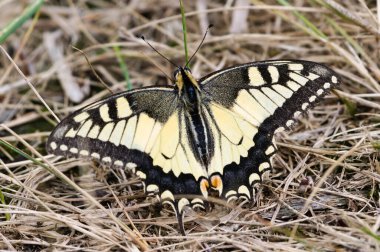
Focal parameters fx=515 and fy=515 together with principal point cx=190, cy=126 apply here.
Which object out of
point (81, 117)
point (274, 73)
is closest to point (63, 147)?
point (81, 117)

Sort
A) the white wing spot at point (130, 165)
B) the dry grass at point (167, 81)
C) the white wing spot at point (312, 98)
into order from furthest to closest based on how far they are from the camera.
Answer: the white wing spot at point (312, 98)
the white wing spot at point (130, 165)
the dry grass at point (167, 81)

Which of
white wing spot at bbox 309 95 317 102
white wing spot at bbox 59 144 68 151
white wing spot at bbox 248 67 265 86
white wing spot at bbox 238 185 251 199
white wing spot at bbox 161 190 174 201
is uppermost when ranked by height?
white wing spot at bbox 248 67 265 86

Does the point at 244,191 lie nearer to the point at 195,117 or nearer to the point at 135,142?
the point at 195,117

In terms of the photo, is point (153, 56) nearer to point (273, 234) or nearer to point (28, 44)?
point (28, 44)

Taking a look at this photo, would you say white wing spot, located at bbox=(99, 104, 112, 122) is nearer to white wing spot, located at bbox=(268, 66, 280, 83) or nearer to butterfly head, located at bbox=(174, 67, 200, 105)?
butterfly head, located at bbox=(174, 67, 200, 105)

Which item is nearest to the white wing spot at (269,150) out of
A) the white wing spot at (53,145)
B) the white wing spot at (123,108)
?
the white wing spot at (123,108)

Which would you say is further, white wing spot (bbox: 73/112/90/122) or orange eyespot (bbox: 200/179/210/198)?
white wing spot (bbox: 73/112/90/122)

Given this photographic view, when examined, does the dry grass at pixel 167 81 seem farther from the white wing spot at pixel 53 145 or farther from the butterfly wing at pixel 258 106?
the butterfly wing at pixel 258 106

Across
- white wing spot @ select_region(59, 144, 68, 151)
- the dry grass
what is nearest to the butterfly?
white wing spot @ select_region(59, 144, 68, 151)
